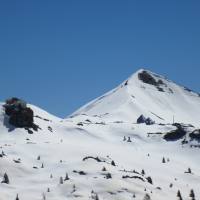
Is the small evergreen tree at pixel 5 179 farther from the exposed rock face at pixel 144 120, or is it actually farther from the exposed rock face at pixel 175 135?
the exposed rock face at pixel 144 120

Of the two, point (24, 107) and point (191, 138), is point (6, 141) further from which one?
point (191, 138)

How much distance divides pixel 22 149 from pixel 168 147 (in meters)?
39.4

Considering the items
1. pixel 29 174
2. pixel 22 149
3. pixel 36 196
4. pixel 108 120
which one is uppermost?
pixel 108 120

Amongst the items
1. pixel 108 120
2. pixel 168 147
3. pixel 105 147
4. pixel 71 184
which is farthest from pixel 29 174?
pixel 108 120

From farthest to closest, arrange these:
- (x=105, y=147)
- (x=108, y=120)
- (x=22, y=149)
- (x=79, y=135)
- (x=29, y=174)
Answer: (x=108, y=120)
(x=79, y=135)
(x=105, y=147)
(x=22, y=149)
(x=29, y=174)

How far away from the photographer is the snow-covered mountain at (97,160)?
333 feet

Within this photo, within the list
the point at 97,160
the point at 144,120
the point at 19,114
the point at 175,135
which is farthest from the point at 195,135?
the point at 19,114

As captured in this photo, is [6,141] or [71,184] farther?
[6,141]

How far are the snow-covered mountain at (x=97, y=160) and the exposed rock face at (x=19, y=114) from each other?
1.52 m

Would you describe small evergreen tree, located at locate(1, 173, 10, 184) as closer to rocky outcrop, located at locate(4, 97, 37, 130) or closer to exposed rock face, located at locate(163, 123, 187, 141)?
rocky outcrop, located at locate(4, 97, 37, 130)

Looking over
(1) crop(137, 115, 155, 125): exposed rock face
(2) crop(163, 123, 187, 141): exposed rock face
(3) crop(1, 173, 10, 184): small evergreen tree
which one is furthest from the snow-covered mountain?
(1) crop(137, 115, 155, 125): exposed rock face

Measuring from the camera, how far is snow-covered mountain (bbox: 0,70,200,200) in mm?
101562

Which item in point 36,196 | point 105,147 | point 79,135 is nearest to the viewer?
point 36,196

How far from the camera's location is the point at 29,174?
111 metres
